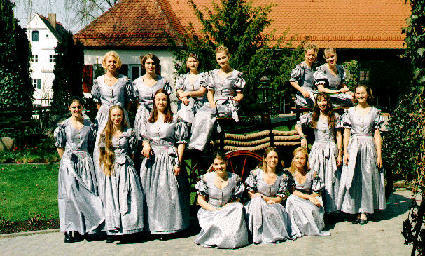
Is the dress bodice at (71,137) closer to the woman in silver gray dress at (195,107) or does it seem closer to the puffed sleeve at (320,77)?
the woman in silver gray dress at (195,107)

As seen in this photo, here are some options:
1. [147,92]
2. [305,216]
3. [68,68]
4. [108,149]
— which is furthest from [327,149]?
[68,68]

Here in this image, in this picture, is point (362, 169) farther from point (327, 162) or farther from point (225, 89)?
point (225, 89)

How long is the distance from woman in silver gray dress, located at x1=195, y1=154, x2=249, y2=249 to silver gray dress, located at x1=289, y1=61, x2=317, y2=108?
2.39m

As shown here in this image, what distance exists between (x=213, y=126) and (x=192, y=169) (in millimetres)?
720

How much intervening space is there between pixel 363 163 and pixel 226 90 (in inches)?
91.7

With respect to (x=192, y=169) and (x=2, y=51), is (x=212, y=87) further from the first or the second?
(x=2, y=51)

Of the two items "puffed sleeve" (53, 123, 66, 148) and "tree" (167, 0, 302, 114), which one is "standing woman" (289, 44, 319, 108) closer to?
"tree" (167, 0, 302, 114)

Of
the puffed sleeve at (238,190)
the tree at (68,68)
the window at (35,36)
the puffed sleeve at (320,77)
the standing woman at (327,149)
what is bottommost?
the puffed sleeve at (238,190)

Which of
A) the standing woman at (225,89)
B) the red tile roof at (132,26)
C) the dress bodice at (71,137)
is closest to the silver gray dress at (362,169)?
the standing woman at (225,89)

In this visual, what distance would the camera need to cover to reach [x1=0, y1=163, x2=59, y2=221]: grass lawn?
922 centimetres

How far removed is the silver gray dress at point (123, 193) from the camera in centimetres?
715

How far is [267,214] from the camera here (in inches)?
283

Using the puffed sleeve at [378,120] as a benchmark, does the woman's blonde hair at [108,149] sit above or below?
below

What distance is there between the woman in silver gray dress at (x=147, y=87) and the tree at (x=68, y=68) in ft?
40.9
